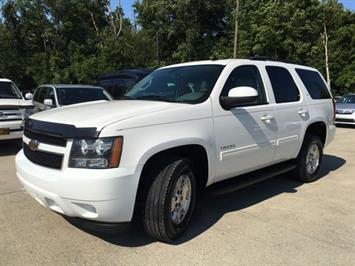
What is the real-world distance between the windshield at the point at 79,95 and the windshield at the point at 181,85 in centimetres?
495

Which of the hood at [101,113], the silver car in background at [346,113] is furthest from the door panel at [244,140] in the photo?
the silver car in background at [346,113]

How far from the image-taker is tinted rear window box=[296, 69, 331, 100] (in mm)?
6473

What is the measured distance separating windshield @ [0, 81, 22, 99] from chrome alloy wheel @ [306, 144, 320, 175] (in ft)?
23.2

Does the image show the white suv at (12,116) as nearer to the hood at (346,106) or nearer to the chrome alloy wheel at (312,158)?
the chrome alloy wheel at (312,158)

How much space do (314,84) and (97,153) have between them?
4.51m

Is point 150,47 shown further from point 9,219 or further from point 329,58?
point 9,219

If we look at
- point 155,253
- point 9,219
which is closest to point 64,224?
point 9,219

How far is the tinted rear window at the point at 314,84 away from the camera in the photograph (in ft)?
21.2

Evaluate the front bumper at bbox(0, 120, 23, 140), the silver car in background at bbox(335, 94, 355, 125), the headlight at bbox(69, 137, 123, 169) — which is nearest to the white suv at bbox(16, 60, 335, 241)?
the headlight at bbox(69, 137, 123, 169)

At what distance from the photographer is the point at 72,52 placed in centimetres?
3453

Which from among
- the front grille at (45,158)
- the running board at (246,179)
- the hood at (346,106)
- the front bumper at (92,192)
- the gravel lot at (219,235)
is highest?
the front grille at (45,158)

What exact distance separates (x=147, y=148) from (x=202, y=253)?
1.13 metres

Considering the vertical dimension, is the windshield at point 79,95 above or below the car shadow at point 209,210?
above

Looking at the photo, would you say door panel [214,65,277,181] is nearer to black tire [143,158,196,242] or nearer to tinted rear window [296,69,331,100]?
black tire [143,158,196,242]
